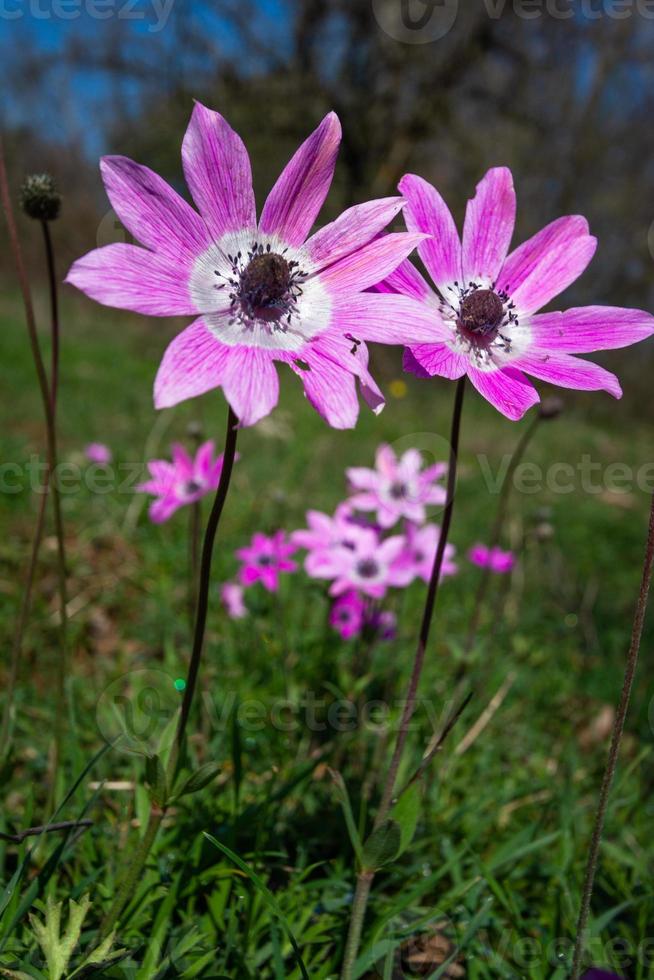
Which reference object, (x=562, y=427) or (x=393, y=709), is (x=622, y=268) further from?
(x=393, y=709)

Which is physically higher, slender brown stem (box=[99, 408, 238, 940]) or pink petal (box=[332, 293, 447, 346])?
pink petal (box=[332, 293, 447, 346])

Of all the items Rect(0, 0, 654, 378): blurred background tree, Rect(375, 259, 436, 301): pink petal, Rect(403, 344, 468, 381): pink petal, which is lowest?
Rect(403, 344, 468, 381): pink petal

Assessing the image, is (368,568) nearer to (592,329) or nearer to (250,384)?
(592,329)

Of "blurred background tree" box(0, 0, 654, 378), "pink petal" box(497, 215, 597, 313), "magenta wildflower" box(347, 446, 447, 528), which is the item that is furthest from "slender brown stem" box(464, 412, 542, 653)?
"blurred background tree" box(0, 0, 654, 378)

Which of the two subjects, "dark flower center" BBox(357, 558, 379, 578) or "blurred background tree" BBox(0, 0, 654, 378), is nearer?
"dark flower center" BBox(357, 558, 379, 578)

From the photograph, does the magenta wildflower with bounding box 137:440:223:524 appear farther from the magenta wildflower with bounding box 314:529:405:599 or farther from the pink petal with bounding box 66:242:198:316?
the pink petal with bounding box 66:242:198:316

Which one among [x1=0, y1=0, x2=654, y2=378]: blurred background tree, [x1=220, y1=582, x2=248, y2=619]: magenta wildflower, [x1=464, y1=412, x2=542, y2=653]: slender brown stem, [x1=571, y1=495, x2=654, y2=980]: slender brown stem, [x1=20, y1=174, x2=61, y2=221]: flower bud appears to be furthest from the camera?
[x1=0, y1=0, x2=654, y2=378]: blurred background tree

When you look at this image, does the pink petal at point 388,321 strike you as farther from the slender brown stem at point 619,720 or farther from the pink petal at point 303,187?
the slender brown stem at point 619,720
